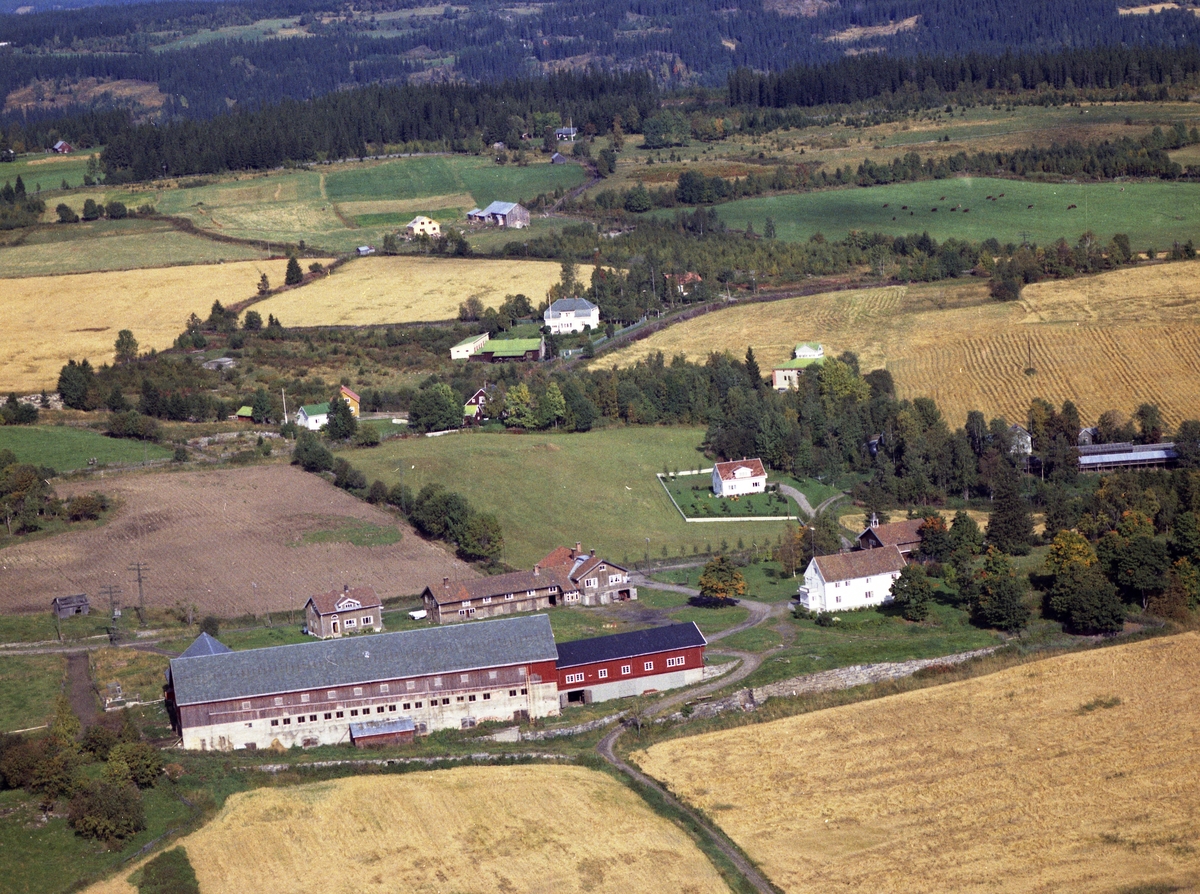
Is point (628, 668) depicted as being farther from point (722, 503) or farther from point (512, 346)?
point (512, 346)

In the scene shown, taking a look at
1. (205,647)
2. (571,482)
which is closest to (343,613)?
(205,647)

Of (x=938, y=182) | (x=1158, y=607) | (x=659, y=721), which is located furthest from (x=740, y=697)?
(x=938, y=182)

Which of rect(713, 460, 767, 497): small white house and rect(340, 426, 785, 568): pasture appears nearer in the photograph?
rect(340, 426, 785, 568): pasture

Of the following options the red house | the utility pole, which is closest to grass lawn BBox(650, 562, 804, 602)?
the red house

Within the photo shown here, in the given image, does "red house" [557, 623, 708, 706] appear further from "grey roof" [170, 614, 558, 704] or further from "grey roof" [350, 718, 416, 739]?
"grey roof" [350, 718, 416, 739]

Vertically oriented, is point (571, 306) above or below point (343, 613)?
above

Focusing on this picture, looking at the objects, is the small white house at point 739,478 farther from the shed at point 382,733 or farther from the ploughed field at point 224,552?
the shed at point 382,733
